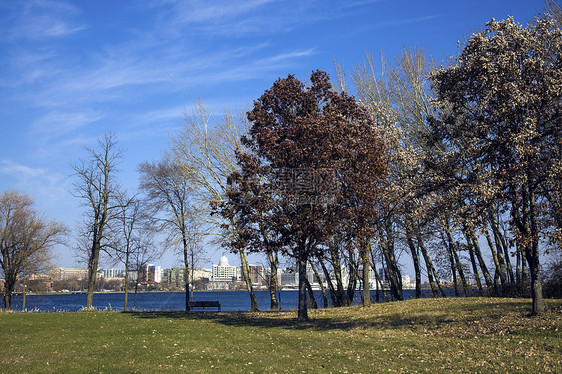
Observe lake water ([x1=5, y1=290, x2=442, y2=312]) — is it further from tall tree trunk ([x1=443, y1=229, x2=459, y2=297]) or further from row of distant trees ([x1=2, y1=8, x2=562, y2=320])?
row of distant trees ([x1=2, y1=8, x2=562, y2=320])

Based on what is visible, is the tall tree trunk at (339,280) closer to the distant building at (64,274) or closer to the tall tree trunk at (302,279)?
the tall tree trunk at (302,279)

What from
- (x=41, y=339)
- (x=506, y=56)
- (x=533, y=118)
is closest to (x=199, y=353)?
(x=41, y=339)

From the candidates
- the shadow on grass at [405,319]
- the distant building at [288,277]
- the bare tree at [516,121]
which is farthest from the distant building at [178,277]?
the bare tree at [516,121]

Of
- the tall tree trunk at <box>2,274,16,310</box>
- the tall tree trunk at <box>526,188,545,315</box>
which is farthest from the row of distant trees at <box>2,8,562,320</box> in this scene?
the tall tree trunk at <box>2,274,16,310</box>

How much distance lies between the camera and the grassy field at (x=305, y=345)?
1015 cm

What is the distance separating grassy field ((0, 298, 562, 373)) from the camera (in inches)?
400

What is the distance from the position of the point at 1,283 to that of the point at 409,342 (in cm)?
4058

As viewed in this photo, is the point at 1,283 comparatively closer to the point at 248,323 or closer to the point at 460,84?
the point at 248,323

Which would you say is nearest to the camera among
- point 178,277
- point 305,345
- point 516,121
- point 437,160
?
point 305,345

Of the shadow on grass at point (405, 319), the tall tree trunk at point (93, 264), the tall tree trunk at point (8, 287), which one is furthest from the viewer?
the tall tree trunk at point (8, 287)

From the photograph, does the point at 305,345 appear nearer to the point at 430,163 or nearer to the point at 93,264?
the point at 430,163

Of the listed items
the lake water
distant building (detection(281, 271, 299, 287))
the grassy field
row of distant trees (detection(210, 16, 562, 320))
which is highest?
row of distant trees (detection(210, 16, 562, 320))

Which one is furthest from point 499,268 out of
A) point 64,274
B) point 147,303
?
point 64,274

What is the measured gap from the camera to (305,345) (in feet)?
43.1
